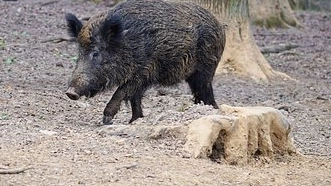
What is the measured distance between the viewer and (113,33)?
9062mm

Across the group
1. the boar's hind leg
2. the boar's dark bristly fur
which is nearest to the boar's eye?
the boar's dark bristly fur

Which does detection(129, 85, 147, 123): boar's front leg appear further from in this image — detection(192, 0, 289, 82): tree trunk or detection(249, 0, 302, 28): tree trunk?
detection(249, 0, 302, 28): tree trunk

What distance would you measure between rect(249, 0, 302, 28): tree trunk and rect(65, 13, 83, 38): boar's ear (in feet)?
40.0

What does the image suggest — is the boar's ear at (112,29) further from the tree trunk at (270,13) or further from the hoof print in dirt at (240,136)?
the tree trunk at (270,13)

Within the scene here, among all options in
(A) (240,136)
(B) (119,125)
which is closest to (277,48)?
(B) (119,125)

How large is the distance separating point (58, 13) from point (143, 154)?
12.8m

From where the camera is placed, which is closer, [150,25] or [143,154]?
[143,154]

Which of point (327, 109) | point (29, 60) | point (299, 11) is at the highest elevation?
point (327, 109)

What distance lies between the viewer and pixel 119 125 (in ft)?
26.8

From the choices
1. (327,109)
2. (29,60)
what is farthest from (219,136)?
(29,60)

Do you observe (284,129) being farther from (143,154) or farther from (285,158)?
(143,154)

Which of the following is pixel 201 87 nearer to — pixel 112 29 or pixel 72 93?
pixel 112 29

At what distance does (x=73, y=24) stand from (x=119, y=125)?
1509 millimetres

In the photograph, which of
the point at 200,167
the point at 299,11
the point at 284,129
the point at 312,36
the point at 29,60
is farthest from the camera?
the point at 299,11
